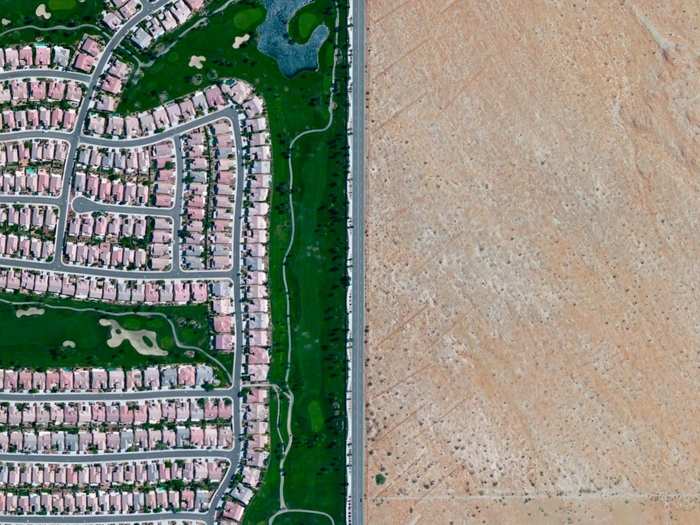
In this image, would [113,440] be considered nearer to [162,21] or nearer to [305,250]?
[305,250]

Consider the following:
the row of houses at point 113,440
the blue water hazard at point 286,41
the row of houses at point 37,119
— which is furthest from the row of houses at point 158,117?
the row of houses at point 113,440

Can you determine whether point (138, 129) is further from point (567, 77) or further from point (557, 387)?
point (557, 387)

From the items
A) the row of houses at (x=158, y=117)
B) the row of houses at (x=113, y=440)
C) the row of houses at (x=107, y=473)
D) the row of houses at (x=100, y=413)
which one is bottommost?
the row of houses at (x=107, y=473)

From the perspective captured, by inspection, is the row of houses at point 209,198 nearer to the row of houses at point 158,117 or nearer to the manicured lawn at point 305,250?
the row of houses at point 158,117

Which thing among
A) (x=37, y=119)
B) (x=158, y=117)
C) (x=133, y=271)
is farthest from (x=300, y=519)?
(x=37, y=119)

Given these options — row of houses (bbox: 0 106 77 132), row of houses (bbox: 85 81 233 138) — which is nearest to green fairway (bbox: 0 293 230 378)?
row of houses (bbox: 0 106 77 132)

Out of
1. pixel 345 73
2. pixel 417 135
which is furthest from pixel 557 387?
pixel 345 73

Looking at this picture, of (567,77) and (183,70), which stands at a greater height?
(183,70)
